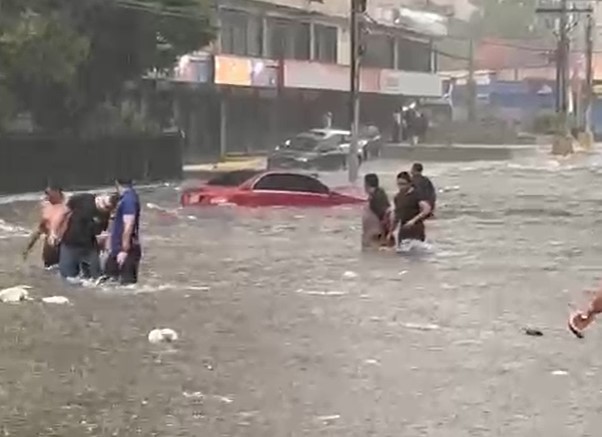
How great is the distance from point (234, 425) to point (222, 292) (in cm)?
904

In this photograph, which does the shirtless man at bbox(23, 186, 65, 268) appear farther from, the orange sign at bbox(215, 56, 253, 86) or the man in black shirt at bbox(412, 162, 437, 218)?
the orange sign at bbox(215, 56, 253, 86)

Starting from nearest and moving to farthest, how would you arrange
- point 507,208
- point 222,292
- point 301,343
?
point 301,343, point 222,292, point 507,208

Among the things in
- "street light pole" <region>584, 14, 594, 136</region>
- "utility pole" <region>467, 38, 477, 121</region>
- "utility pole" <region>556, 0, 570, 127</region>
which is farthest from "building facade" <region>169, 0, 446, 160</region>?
"utility pole" <region>467, 38, 477, 121</region>

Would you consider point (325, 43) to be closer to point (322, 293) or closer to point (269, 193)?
point (269, 193)

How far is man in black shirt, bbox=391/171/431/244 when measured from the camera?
85.1 feet

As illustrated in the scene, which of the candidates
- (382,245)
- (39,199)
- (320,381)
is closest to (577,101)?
(39,199)

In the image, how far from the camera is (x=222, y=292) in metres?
20.9

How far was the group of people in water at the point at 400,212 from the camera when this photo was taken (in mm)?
26031

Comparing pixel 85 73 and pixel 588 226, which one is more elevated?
pixel 85 73

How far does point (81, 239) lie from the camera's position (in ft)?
69.8

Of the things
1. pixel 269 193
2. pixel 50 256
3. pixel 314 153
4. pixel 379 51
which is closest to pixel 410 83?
pixel 379 51

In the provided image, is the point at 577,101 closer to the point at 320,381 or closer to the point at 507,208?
the point at 507,208

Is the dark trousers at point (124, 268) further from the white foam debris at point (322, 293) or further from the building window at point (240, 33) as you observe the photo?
the building window at point (240, 33)

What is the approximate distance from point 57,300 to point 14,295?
24.9 inches
